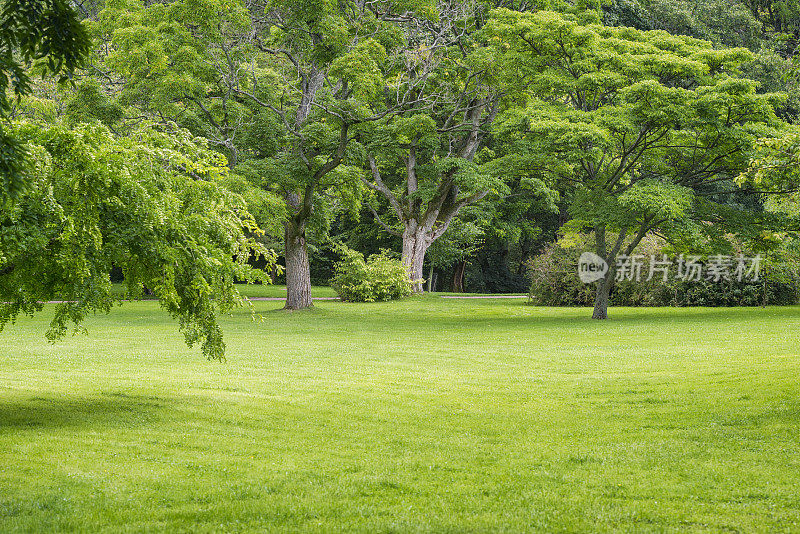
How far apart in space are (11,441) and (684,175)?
23122mm

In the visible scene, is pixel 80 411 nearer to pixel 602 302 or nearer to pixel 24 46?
pixel 24 46

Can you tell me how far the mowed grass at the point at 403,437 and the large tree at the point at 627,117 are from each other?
5.97 meters

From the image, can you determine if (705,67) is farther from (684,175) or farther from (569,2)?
(569,2)

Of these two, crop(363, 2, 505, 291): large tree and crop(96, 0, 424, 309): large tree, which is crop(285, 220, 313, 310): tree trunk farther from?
crop(363, 2, 505, 291): large tree

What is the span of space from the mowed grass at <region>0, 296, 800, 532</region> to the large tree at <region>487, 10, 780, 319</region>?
19.6 ft

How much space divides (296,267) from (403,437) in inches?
785

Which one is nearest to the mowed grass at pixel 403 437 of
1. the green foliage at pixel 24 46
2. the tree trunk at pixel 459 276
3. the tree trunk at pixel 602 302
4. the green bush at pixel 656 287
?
the green foliage at pixel 24 46

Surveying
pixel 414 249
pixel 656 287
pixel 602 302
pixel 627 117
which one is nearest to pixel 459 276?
pixel 414 249

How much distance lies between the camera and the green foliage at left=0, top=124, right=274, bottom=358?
7.61m

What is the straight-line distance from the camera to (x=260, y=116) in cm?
2662

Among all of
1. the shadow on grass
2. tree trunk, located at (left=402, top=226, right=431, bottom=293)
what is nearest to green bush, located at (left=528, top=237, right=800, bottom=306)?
tree trunk, located at (left=402, top=226, right=431, bottom=293)

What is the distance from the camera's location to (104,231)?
818 cm

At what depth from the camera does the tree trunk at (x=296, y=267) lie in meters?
27.9

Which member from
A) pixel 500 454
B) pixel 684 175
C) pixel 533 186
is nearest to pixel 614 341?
pixel 684 175
